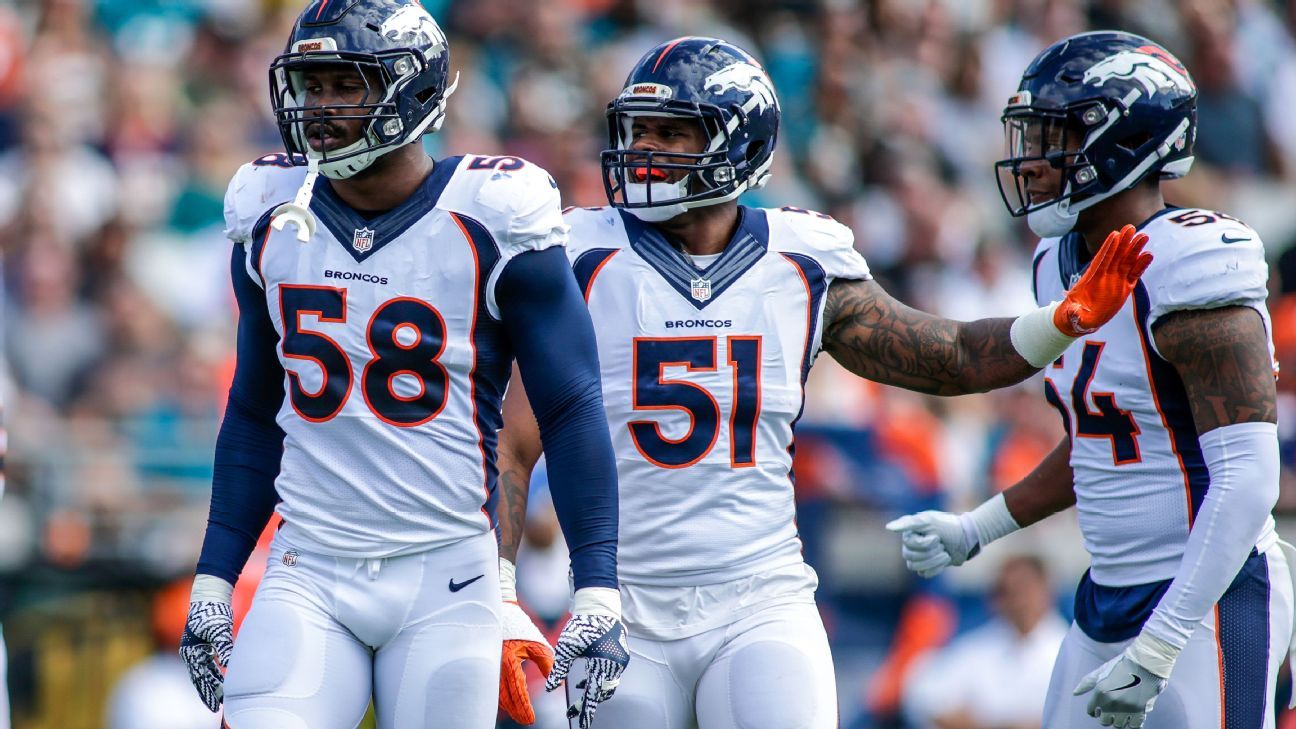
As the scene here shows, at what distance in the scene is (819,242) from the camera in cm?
458

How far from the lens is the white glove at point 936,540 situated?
197 inches

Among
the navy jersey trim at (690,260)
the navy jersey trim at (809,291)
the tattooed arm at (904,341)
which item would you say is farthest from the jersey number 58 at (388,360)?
the tattooed arm at (904,341)

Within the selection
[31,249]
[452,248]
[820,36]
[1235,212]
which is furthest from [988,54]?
[452,248]

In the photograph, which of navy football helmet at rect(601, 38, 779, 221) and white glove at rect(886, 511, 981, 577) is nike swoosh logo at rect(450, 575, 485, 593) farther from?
white glove at rect(886, 511, 981, 577)

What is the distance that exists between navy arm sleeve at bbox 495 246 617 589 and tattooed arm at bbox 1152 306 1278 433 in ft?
4.77

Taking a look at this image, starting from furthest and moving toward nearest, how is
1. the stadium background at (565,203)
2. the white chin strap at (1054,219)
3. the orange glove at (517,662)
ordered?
the stadium background at (565,203), the white chin strap at (1054,219), the orange glove at (517,662)

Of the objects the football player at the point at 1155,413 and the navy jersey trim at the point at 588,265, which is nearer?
the football player at the point at 1155,413

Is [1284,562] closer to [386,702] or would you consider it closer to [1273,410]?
[1273,410]

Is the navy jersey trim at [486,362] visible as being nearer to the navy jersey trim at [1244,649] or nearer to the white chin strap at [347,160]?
the white chin strap at [347,160]

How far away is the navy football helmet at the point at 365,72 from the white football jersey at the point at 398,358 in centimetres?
17

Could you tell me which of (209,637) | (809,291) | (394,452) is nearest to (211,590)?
(209,637)

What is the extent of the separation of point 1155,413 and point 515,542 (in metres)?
1.68

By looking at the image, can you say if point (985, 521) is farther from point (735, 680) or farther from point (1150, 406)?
point (735, 680)

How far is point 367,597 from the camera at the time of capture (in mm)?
3959
